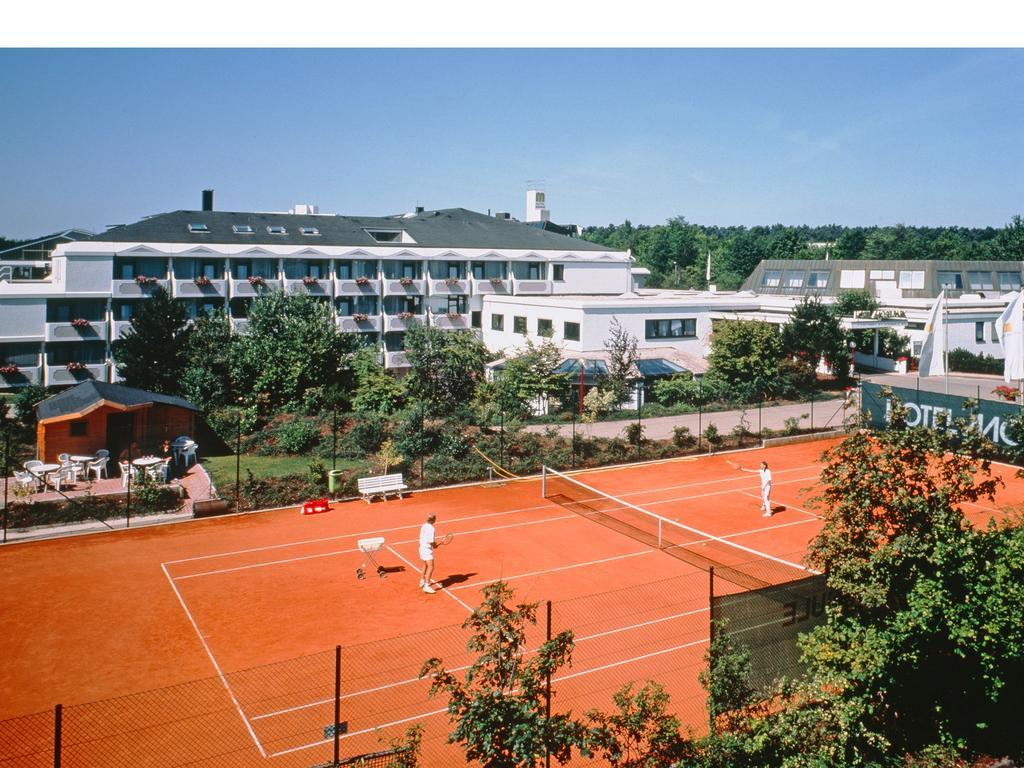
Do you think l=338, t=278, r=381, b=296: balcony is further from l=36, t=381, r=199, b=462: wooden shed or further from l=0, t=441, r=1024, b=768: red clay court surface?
l=0, t=441, r=1024, b=768: red clay court surface

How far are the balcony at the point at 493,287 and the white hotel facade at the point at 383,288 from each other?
0.24 ft

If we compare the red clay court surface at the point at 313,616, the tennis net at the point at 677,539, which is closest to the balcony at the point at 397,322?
the tennis net at the point at 677,539

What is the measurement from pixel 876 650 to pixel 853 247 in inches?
4500

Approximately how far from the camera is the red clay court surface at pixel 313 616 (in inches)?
463

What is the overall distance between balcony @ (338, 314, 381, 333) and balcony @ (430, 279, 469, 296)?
435 cm

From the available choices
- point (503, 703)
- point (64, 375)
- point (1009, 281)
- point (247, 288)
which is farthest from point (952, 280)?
point (503, 703)

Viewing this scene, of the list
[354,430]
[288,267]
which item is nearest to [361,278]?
[288,267]

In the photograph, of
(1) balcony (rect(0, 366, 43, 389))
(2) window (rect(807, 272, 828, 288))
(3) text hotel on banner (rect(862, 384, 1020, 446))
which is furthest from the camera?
(2) window (rect(807, 272, 828, 288))

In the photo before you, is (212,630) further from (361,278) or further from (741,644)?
(361,278)

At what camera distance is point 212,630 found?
15383 millimetres

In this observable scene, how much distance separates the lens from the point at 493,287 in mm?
55594

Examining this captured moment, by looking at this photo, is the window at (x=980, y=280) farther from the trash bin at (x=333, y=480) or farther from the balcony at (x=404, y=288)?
the trash bin at (x=333, y=480)

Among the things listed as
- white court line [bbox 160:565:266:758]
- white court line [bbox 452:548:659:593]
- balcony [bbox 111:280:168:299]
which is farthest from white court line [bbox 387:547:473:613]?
balcony [bbox 111:280:168:299]

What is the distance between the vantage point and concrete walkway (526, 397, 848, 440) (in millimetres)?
34125
